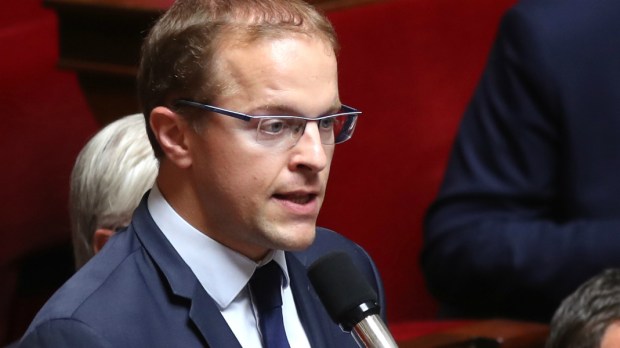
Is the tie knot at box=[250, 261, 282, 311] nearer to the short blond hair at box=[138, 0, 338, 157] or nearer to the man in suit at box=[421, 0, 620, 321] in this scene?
the short blond hair at box=[138, 0, 338, 157]

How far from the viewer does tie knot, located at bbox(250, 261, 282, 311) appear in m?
0.71

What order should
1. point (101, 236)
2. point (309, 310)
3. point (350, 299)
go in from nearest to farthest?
point (350, 299) < point (309, 310) < point (101, 236)

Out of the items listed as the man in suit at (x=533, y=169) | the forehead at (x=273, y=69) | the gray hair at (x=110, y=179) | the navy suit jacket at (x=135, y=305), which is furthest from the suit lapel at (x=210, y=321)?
the man in suit at (x=533, y=169)

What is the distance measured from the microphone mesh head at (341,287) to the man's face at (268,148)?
19 millimetres

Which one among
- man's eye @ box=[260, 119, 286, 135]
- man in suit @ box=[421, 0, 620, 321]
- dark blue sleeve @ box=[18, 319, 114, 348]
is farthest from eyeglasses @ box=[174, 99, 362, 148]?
man in suit @ box=[421, 0, 620, 321]

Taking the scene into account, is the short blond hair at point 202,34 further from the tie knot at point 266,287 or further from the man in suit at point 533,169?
the man in suit at point 533,169

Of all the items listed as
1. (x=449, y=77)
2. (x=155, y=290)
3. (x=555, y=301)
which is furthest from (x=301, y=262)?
(x=449, y=77)

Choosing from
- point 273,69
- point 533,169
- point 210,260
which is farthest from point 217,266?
point 533,169

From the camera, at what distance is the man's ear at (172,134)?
2.27 feet

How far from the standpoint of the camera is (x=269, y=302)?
2.32 ft

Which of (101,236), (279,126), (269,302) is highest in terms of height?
(279,126)

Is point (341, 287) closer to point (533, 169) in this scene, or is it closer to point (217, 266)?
point (217, 266)

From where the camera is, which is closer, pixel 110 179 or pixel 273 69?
pixel 273 69

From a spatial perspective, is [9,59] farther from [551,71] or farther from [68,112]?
[551,71]
